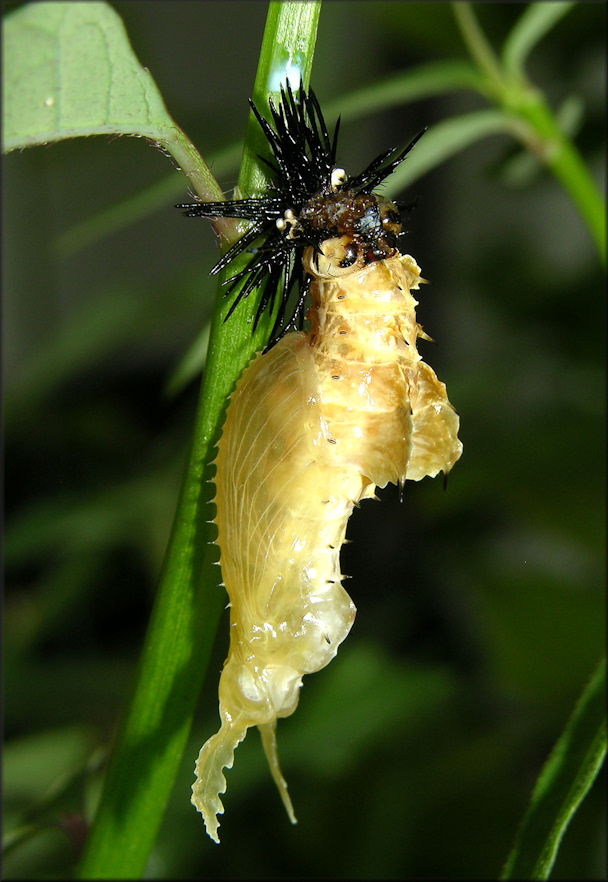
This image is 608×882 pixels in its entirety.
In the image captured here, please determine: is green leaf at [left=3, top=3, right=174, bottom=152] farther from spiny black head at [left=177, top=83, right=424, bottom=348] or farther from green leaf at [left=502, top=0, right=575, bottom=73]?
green leaf at [left=502, top=0, right=575, bottom=73]

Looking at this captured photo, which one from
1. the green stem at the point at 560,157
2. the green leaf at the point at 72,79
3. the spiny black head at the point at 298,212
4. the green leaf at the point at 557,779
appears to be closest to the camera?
the green leaf at the point at 72,79

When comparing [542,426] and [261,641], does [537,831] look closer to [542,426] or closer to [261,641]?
[261,641]

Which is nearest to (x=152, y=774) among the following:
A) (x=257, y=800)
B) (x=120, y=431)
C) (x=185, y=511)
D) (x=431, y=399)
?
(x=185, y=511)

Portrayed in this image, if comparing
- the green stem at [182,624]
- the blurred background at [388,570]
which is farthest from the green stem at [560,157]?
the green stem at [182,624]

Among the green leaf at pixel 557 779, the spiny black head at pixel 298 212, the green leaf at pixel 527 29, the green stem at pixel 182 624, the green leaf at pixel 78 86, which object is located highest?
the green leaf at pixel 527 29

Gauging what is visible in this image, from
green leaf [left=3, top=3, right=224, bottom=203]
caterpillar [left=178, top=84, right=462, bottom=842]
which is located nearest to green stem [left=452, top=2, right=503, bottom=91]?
caterpillar [left=178, top=84, right=462, bottom=842]

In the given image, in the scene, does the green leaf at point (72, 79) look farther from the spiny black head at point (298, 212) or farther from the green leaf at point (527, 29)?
the green leaf at point (527, 29)

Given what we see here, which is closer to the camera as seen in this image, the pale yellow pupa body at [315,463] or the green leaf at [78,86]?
the green leaf at [78,86]

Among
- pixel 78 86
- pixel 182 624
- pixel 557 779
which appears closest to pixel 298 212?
pixel 78 86
